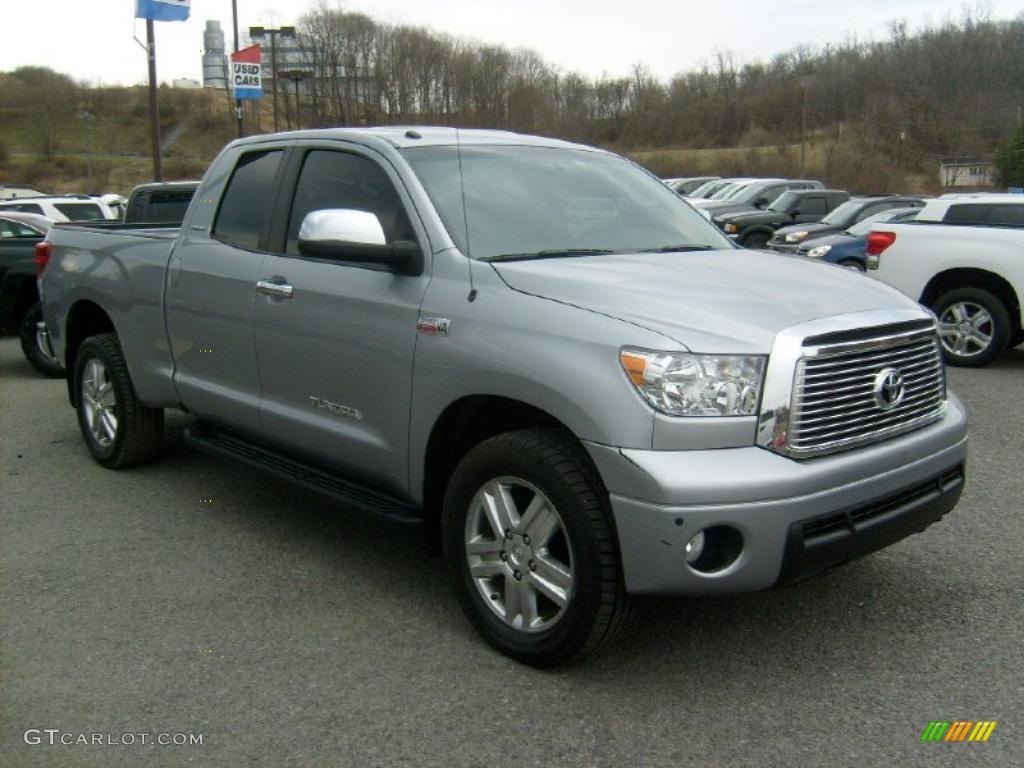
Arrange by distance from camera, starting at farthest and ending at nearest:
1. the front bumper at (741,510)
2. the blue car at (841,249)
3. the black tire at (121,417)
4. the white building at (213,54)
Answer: the white building at (213,54), the blue car at (841,249), the black tire at (121,417), the front bumper at (741,510)

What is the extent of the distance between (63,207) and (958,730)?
18.2 m

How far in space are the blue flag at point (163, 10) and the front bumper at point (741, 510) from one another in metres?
17.4

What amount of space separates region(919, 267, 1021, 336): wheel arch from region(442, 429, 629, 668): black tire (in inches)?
305

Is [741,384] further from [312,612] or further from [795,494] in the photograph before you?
[312,612]

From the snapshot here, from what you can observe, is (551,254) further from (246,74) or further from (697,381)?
(246,74)

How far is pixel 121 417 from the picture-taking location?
19.9 ft

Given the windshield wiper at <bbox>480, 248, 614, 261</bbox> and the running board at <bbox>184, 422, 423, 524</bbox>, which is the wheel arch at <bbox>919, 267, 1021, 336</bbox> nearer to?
the windshield wiper at <bbox>480, 248, 614, 261</bbox>

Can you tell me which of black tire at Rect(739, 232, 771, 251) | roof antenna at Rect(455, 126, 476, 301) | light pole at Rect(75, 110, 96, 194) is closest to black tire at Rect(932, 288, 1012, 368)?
roof antenna at Rect(455, 126, 476, 301)

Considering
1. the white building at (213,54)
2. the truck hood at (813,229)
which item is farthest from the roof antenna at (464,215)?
the white building at (213,54)

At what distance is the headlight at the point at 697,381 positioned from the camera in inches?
125

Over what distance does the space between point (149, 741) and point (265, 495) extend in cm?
269

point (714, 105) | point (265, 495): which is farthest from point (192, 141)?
point (265, 495)

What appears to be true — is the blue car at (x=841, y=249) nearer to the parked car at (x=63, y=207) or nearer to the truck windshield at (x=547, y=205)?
the truck windshield at (x=547, y=205)

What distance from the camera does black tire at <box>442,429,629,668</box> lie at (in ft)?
10.8
